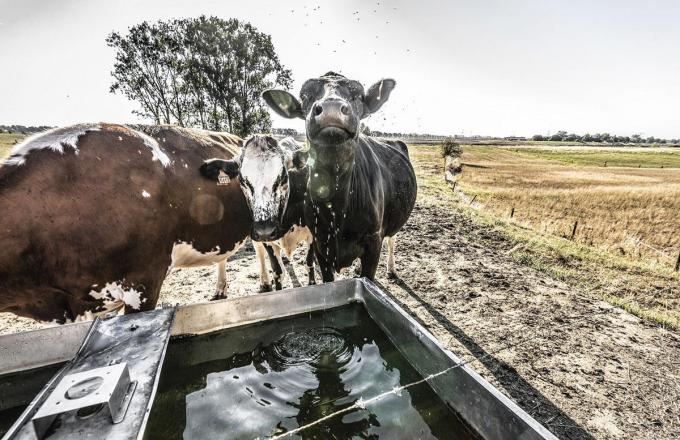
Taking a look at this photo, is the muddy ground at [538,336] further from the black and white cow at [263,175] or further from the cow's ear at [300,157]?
the cow's ear at [300,157]

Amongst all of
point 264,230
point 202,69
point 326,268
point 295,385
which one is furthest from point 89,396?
point 202,69

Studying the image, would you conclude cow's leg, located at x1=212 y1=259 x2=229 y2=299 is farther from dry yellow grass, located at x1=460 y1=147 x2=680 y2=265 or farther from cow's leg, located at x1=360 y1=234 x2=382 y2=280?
dry yellow grass, located at x1=460 y1=147 x2=680 y2=265

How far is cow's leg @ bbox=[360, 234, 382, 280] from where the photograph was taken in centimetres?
390

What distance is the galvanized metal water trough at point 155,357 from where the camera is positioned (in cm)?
138

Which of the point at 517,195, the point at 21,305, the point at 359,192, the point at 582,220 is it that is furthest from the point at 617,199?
the point at 21,305

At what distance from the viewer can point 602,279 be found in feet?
20.3

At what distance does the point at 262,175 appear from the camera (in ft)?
11.5

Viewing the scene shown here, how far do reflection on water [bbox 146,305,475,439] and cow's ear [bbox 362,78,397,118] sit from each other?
2.08 metres

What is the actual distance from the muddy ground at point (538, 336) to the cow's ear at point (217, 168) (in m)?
2.55

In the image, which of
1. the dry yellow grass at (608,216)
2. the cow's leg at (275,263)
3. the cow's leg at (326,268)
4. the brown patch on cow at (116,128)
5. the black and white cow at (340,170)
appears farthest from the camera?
the dry yellow grass at (608,216)

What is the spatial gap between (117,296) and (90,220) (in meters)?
0.75

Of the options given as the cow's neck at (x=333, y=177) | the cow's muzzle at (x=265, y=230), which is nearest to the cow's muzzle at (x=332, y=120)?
the cow's neck at (x=333, y=177)

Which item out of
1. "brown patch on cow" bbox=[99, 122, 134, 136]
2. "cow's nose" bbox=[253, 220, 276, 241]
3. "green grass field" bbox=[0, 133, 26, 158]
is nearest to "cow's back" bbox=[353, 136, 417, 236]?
"cow's nose" bbox=[253, 220, 276, 241]

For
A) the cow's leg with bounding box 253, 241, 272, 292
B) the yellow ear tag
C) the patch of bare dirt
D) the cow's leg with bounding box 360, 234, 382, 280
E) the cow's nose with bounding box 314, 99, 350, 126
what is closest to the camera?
the cow's nose with bounding box 314, 99, 350, 126
